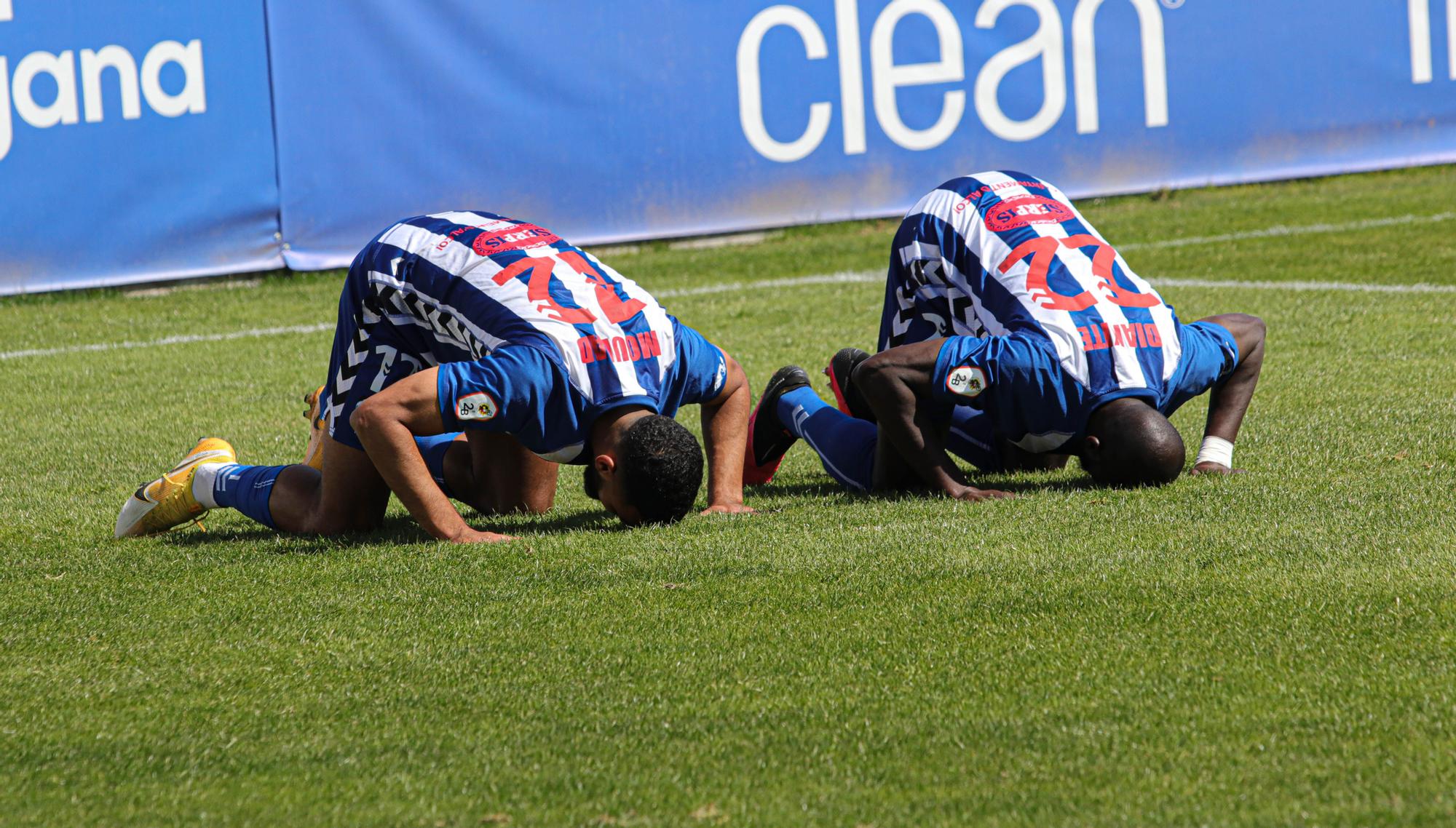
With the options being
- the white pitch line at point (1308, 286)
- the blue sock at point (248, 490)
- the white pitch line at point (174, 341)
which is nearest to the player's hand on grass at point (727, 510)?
the blue sock at point (248, 490)

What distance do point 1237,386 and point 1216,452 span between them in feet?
0.97

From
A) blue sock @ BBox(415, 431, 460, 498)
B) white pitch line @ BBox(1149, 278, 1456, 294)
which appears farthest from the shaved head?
white pitch line @ BBox(1149, 278, 1456, 294)

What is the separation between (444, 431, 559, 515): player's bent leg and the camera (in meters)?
5.25

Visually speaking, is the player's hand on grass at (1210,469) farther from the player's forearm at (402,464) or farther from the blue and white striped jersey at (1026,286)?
the player's forearm at (402,464)

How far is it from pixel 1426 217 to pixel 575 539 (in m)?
9.48

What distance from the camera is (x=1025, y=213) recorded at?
5383 millimetres

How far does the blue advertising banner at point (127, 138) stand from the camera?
11.1 m

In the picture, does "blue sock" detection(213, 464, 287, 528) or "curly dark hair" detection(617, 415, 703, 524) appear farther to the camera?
"blue sock" detection(213, 464, 287, 528)

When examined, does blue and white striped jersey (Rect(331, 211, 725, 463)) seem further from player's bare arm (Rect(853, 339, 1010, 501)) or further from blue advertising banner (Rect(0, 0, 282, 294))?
blue advertising banner (Rect(0, 0, 282, 294))

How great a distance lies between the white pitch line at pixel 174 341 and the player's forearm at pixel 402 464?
551 centimetres

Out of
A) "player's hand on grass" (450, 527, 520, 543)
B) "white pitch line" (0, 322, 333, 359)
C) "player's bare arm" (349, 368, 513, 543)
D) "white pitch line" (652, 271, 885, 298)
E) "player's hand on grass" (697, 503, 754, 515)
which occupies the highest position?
"player's bare arm" (349, 368, 513, 543)

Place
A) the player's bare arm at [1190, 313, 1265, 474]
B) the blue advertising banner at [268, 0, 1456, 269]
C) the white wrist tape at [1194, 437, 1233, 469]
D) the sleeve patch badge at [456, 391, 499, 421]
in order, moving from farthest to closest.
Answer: the blue advertising banner at [268, 0, 1456, 269] < the player's bare arm at [1190, 313, 1265, 474] < the white wrist tape at [1194, 437, 1233, 469] < the sleeve patch badge at [456, 391, 499, 421]

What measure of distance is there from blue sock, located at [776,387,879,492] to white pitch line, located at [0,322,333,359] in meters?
4.90

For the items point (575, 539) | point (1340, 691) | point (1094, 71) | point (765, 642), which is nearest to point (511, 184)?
point (1094, 71)
